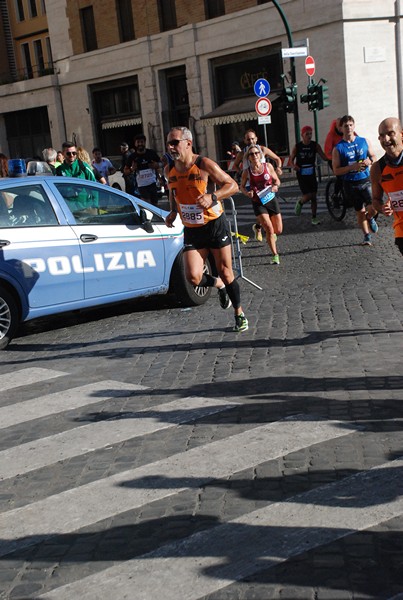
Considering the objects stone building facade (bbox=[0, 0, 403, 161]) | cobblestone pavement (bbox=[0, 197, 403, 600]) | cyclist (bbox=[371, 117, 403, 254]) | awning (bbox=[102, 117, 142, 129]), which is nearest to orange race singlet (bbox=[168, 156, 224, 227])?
cobblestone pavement (bbox=[0, 197, 403, 600])

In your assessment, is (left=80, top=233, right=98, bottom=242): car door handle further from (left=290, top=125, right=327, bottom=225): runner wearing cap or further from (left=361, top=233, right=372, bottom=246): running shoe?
(left=290, top=125, right=327, bottom=225): runner wearing cap

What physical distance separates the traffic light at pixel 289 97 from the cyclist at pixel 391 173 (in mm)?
21350

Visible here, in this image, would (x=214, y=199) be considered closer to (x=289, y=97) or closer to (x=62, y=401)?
(x=62, y=401)

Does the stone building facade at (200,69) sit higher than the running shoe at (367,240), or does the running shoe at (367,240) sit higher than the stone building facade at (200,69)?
the stone building facade at (200,69)

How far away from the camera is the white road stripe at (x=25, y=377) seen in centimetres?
772

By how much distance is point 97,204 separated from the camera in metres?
10.2

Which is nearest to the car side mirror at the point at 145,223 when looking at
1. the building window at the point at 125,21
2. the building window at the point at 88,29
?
the building window at the point at 125,21

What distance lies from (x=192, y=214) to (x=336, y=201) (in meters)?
9.29

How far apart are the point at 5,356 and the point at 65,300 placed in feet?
3.12

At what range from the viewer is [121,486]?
5.04 meters

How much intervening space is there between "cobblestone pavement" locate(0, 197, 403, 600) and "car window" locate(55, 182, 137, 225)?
119 cm

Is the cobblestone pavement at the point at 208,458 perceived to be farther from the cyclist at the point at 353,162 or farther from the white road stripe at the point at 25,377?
the cyclist at the point at 353,162

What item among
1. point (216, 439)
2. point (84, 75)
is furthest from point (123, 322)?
point (84, 75)

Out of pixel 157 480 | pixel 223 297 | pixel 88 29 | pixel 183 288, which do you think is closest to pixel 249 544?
pixel 157 480
